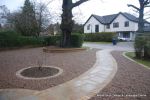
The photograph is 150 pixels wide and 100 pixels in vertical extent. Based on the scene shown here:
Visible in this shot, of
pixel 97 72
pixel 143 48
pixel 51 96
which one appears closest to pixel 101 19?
pixel 143 48

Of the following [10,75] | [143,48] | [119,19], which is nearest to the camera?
[10,75]

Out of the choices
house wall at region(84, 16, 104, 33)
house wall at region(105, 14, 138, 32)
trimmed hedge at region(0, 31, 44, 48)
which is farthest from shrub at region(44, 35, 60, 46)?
house wall at region(84, 16, 104, 33)

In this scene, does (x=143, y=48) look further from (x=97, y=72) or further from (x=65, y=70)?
(x=65, y=70)

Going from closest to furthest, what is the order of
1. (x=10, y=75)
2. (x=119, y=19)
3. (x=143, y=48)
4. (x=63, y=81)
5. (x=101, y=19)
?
(x=63, y=81), (x=10, y=75), (x=143, y=48), (x=119, y=19), (x=101, y=19)

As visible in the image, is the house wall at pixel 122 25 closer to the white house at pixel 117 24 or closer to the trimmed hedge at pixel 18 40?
the white house at pixel 117 24

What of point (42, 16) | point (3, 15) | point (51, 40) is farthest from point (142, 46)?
point (3, 15)

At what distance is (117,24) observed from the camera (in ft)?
157

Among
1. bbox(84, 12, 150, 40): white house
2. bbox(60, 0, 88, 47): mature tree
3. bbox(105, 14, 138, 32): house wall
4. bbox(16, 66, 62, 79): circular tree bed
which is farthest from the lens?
bbox(84, 12, 150, 40): white house

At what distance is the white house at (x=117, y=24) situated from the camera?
44.6 m

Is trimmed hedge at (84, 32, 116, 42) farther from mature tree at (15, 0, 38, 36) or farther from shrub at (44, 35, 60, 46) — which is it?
mature tree at (15, 0, 38, 36)

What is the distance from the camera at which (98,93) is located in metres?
5.47

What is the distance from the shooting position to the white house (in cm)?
4462

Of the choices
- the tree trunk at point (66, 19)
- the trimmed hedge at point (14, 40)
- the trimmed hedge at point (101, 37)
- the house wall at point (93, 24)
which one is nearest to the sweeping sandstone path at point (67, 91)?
the tree trunk at point (66, 19)

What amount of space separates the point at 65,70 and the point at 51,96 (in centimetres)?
308
